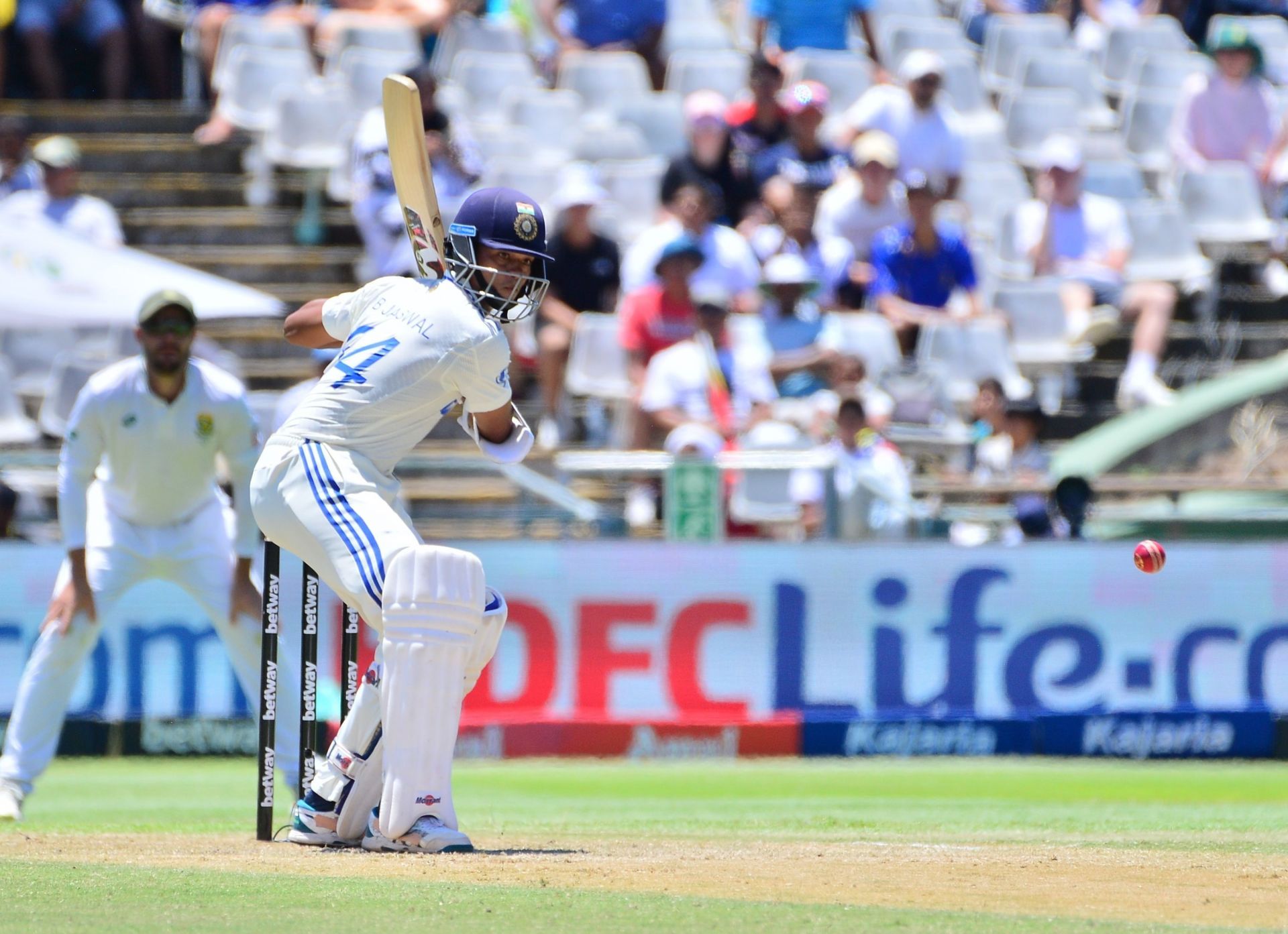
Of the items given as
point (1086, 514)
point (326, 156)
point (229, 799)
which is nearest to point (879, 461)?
point (1086, 514)

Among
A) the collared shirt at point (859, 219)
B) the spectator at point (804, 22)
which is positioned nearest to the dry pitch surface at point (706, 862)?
the collared shirt at point (859, 219)

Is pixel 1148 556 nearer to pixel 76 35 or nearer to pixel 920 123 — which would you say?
pixel 920 123

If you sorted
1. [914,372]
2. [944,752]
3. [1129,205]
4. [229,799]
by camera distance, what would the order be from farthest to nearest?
[1129,205]
[914,372]
[944,752]
[229,799]

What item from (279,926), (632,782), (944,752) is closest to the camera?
(279,926)

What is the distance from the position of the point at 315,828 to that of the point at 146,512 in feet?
7.37

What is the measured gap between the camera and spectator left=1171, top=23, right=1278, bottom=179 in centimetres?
1509

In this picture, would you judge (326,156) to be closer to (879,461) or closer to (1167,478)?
(879,461)

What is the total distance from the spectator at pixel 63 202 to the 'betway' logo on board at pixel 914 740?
5.89m

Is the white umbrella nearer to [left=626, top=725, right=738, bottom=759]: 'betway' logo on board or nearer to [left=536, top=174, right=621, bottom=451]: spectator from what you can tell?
[left=536, top=174, right=621, bottom=451]: spectator

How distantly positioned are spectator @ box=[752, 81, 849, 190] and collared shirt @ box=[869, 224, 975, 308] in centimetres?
106

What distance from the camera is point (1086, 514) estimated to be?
10.8m

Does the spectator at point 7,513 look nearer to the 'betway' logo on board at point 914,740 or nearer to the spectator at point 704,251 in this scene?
the spectator at point 704,251

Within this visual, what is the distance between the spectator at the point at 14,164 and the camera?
13.8m

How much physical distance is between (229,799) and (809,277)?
545cm
